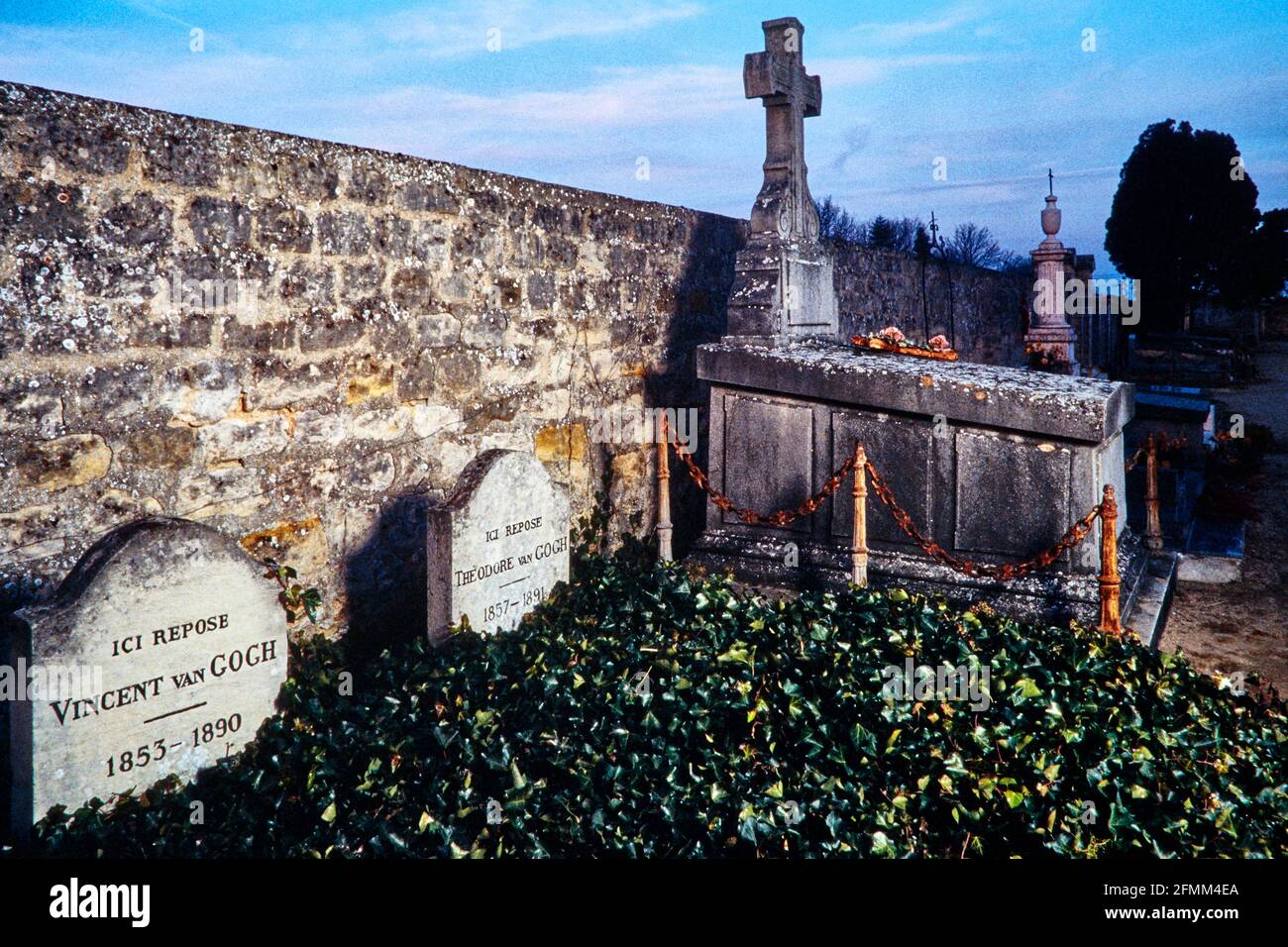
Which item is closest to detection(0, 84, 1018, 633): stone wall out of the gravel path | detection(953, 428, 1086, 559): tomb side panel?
detection(953, 428, 1086, 559): tomb side panel

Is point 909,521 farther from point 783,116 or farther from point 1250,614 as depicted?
point 783,116

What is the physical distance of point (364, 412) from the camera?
434 centimetres

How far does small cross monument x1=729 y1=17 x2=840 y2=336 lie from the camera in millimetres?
5926

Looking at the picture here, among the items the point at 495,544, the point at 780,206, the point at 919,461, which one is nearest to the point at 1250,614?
the point at 919,461

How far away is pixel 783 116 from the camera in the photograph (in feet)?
20.1

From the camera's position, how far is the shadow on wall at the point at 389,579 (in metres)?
4.37

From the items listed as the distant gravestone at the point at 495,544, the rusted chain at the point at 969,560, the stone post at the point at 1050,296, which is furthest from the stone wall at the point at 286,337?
the stone post at the point at 1050,296

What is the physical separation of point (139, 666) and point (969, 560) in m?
4.08

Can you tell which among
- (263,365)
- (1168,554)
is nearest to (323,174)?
(263,365)

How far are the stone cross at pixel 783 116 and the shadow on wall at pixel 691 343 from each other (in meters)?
0.80

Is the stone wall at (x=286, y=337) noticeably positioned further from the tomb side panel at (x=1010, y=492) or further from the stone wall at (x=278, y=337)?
the tomb side panel at (x=1010, y=492)

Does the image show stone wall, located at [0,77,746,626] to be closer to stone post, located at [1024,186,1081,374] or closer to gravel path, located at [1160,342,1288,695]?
gravel path, located at [1160,342,1288,695]
